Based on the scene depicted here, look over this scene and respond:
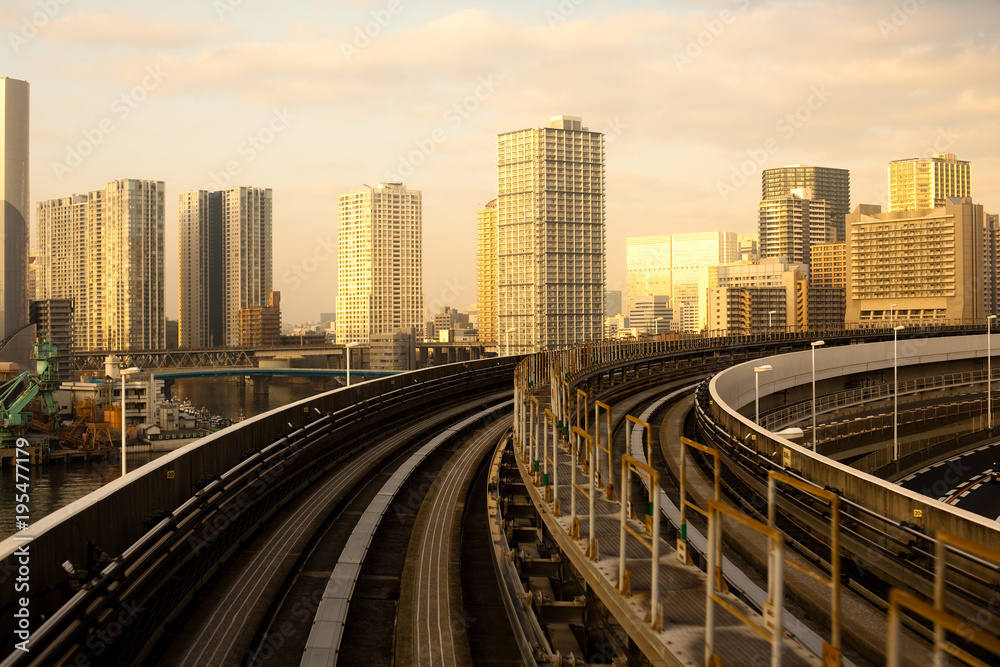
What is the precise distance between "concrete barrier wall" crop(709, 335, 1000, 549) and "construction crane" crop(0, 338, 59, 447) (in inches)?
2894

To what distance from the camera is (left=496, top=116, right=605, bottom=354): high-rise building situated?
7500 inches

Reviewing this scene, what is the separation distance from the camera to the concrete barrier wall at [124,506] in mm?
7730

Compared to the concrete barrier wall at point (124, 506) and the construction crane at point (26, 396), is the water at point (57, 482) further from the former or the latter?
the concrete barrier wall at point (124, 506)

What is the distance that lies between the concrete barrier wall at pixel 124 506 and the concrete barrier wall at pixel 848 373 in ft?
36.5

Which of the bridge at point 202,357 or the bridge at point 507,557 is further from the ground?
the bridge at point 507,557

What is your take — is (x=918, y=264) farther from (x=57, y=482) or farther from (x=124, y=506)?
(x=124, y=506)

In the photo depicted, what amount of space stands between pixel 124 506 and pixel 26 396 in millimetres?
92020

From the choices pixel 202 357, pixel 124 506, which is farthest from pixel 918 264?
pixel 124 506

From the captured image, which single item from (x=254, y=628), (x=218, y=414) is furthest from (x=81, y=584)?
(x=218, y=414)

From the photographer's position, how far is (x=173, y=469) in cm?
1177

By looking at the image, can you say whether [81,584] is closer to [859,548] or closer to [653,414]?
[859,548]

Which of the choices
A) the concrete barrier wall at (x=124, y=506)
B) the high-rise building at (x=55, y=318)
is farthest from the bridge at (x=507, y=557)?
the high-rise building at (x=55, y=318)

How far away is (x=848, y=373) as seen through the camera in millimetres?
45062

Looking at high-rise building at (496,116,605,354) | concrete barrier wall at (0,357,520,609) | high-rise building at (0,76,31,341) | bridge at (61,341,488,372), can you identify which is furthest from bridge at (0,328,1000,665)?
high-rise building at (0,76,31,341)
